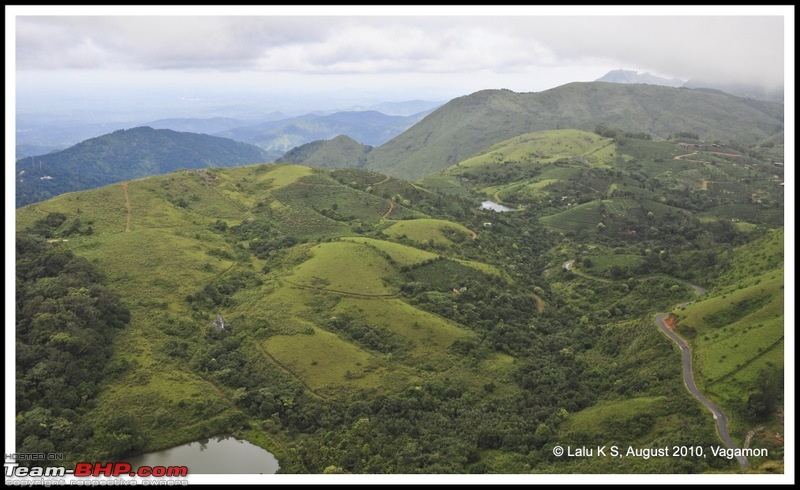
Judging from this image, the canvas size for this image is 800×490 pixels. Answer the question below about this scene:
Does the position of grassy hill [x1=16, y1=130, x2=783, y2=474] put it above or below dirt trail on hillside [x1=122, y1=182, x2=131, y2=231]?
below

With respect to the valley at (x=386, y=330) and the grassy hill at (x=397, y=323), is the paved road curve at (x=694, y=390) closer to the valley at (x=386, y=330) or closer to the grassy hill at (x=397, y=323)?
the valley at (x=386, y=330)

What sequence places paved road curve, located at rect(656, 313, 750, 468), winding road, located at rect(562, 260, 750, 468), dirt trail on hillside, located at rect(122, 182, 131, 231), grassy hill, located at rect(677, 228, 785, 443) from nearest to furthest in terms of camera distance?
winding road, located at rect(562, 260, 750, 468) < paved road curve, located at rect(656, 313, 750, 468) < grassy hill, located at rect(677, 228, 785, 443) < dirt trail on hillside, located at rect(122, 182, 131, 231)

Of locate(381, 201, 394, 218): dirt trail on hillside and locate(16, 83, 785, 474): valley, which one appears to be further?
locate(381, 201, 394, 218): dirt trail on hillside

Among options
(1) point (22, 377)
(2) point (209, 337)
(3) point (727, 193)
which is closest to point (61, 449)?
(1) point (22, 377)

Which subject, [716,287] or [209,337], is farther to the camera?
[716,287]

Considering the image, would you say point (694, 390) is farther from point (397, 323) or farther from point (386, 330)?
point (386, 330)

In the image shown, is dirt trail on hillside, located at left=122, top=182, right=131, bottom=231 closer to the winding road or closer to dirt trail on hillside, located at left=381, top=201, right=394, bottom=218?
dirt trail on hillside, located at left=381, top=201, right=394, bottom=218

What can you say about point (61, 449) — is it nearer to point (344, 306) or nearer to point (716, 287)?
point (344, 306)

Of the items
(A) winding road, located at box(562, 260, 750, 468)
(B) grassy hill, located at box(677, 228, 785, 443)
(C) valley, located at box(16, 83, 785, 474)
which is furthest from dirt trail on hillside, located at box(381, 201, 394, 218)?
(B) grassy hill, located at box(677, 228, 785, 443)
